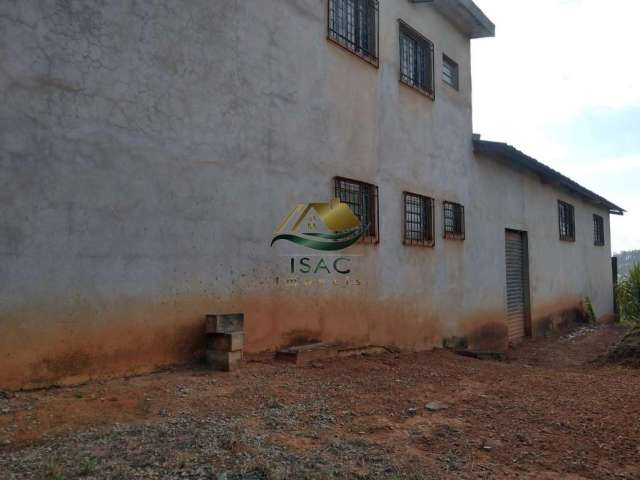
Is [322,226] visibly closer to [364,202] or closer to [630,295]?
[364,202]

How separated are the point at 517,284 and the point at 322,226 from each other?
756 centimetres

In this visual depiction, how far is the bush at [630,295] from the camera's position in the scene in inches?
677

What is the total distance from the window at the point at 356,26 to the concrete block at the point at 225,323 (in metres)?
4.28

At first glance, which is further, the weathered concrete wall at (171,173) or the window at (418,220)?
the window at (418,220)

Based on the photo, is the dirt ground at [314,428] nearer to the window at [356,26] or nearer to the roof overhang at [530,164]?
the window at [356,26]

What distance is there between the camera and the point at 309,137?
6.67m

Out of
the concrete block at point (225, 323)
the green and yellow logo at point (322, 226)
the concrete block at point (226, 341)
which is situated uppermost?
the green and yellow logo at point (322, 226)

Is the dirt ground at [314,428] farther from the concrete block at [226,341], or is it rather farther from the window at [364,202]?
the window at [364,202]

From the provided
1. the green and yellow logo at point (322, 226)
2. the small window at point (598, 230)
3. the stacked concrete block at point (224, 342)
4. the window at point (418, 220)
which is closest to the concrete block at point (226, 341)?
the stacked concrete block at point (224, 342)

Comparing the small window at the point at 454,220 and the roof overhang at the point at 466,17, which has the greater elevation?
the roof overhang at the point at 466,17

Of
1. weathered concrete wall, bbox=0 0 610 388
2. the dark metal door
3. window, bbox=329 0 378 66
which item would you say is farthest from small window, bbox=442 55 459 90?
the dark metal door

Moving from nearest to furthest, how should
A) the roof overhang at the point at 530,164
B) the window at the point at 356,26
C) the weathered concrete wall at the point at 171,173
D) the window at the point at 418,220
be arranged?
the weathered concrete wall at the point at 171,173
the window at the point at 356,26
the window at the point at 418,220
the roof overhang at the point at 530,164

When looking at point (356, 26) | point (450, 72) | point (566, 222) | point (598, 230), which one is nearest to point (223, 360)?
point (356, 26)

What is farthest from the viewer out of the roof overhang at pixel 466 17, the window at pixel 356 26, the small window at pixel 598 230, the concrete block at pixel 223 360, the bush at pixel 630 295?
the small window at pixel 598 230
